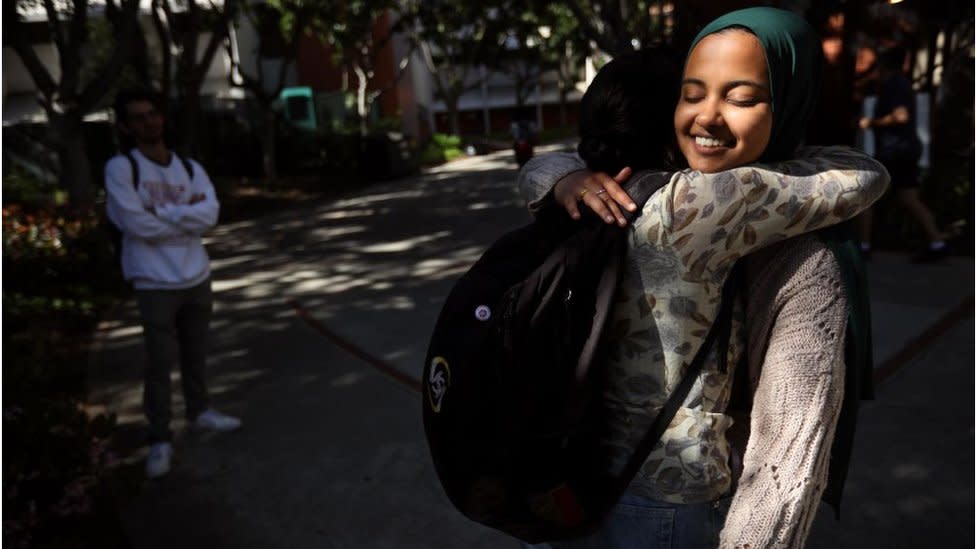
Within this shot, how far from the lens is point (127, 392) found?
521cm

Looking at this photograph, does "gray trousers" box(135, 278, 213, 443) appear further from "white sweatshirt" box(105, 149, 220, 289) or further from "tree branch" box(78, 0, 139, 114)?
"tree branch" box(78, 0, 139, 114)

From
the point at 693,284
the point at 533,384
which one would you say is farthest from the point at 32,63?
the point at 693,284

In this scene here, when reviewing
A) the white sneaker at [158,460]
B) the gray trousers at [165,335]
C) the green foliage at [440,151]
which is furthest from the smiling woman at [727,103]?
the green foliage at [440,151]

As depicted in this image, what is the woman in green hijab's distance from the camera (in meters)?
1.29

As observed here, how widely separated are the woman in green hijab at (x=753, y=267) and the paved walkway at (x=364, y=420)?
6.46ft

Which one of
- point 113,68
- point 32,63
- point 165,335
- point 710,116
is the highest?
point 32,63

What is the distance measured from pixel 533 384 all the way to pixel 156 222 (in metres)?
2.96

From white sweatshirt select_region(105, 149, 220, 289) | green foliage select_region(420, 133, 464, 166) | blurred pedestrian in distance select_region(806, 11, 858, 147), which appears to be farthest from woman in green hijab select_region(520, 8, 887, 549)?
green foliage select_region(420, 133, 464, 166)

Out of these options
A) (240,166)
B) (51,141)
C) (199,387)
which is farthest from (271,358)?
(240,166)

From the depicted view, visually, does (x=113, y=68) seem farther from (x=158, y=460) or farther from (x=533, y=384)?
(x=533, y=384)

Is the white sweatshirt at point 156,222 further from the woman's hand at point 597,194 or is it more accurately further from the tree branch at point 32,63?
the tree branch at point 32,63

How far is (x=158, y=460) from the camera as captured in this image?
400 centimetres

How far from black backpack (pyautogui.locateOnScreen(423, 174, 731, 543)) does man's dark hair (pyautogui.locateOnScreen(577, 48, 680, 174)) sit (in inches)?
4.1

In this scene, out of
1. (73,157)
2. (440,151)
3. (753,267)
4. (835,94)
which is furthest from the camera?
(440,151)
